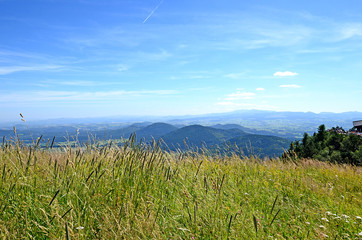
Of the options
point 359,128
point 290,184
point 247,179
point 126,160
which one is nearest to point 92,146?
point 126,160

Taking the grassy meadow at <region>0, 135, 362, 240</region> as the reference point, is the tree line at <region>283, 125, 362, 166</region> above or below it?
below

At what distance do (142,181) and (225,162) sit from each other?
4.14 metres

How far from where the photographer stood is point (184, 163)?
22.2 ft

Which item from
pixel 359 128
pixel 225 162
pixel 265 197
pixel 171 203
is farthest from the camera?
pixel 359 128

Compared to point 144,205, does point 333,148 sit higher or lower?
lower

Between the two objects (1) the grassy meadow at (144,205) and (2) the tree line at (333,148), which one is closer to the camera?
(1) the grassy meadow at (144,205)

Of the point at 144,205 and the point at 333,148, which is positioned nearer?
the point at 144,205

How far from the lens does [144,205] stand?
9.12 ft

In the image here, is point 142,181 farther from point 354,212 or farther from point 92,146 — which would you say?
point 354,212

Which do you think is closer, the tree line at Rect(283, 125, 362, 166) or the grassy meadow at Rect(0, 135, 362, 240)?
the grassy meadow at Rect(0, 135, 362, 240)

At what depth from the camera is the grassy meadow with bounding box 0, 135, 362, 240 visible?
2.74 metres

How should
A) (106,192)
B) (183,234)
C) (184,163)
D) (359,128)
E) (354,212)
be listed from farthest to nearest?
(359,128) < (184,163) < (354,212) < (106,192) < (183,234)

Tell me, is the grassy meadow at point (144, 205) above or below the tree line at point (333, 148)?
above

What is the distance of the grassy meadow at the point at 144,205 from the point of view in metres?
2.74
